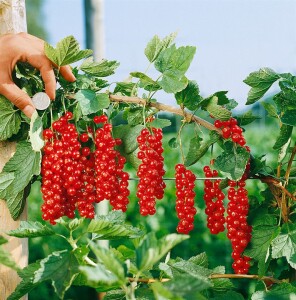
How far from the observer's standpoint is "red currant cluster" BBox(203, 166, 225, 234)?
6.03ft

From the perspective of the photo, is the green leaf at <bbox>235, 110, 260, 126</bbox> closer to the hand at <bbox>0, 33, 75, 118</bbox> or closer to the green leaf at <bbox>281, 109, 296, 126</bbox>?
the green leaf at <bbox>281, 109, 296, 126</bbox>

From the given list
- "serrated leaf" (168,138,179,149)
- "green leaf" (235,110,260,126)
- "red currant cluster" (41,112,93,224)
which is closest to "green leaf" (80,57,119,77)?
"red currant cluster" (41,112,93,224)

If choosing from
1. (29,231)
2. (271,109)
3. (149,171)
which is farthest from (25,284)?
(271,109)

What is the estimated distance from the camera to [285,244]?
1.80m

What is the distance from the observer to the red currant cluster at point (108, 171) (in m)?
1.76

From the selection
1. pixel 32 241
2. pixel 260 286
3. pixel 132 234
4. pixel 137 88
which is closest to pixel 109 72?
pixel 137 88

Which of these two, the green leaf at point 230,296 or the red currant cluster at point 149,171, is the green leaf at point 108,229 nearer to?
the red currant cluster at point 149,171

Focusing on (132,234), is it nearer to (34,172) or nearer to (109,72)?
(34,172)

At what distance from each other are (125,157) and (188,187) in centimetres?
26

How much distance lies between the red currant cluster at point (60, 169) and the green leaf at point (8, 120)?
0.43ft

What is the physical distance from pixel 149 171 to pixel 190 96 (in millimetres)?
253

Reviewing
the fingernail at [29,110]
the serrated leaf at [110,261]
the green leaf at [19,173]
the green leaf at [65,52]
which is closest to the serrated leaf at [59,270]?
the serrated leaf at [110,261]

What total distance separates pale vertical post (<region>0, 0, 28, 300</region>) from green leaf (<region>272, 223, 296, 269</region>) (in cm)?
77

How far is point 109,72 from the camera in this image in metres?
1.91
